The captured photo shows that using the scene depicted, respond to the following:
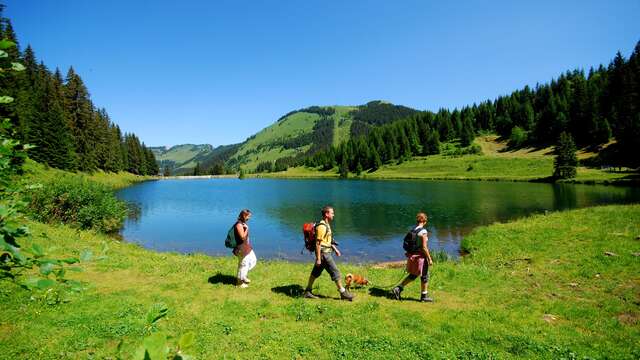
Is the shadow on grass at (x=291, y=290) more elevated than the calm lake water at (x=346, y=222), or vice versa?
the shadow on grass at (x=291, y=290)

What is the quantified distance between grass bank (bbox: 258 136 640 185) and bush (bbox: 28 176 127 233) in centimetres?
9657

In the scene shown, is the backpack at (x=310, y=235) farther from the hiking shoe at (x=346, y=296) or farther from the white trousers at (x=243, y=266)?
the white trousers at (x=243, y=266)

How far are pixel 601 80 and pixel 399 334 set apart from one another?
191 m

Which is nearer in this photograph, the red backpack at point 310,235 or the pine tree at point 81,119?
the red backpack at point 310,235

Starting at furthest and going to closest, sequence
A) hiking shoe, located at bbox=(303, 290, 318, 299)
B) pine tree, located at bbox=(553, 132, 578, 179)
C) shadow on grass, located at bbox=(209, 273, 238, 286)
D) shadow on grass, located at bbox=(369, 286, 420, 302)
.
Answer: pine tree, located at bbox=(553, 132, 578, 179), shadow on grass, located at bbox=(209, 273, 238, 286), shadow on grass, located at bbox=(369, 286, 420, 302), hiking shoe, located at bbox=(303, 290, 318, 299)

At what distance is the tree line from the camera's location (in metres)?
112

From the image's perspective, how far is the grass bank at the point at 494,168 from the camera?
9106 centimetres

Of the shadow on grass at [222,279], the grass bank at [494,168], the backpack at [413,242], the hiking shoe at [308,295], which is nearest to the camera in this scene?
the hiking shoe at [308,295]

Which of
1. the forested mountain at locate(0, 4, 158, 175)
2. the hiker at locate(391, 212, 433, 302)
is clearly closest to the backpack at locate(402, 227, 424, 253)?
the hiker at locate(391, 212, 433, 302)

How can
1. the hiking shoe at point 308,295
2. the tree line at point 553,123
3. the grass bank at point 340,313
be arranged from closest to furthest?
the grass bank at point 340,313 < the hiking shoe at point 308,295 < the tree line at point 553,123

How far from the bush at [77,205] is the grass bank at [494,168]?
96.6m

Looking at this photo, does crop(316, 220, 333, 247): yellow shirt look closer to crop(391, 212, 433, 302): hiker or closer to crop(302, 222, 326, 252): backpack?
crop(302, 222, 326, 252): backpack

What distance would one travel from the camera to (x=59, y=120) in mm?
76438

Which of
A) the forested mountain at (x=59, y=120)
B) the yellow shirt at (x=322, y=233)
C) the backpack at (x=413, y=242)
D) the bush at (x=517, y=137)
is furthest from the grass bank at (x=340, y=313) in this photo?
the bush at (x=517, y=137)
